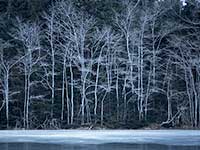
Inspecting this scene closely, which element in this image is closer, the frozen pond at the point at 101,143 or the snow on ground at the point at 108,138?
the frozen pond at the point at 101,143

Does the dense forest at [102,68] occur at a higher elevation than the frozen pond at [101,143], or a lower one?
higher

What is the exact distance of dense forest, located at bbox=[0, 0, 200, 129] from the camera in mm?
34844

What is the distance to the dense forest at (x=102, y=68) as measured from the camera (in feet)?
114

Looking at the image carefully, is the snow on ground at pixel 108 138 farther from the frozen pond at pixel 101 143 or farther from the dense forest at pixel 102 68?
the dense forest at pixel 102 68

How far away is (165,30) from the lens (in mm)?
35531

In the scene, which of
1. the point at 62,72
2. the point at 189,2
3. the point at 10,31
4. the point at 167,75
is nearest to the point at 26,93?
the point at 62,72

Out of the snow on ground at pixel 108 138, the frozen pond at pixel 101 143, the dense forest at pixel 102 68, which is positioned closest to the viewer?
the frozen pond at pixel 101 143

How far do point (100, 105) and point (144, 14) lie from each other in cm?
908

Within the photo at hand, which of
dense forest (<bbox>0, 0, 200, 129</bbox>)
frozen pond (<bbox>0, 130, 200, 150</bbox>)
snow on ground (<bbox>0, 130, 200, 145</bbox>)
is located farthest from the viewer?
dense forest (<bbox>0, 0, 200, 129</bbox>)

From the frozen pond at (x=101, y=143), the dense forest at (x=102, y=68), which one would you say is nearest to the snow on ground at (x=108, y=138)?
the frozen pond at (x=101, y=143)

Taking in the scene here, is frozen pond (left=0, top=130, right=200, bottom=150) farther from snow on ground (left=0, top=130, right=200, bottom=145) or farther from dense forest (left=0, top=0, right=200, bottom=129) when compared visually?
dense forest (left=0, top=0, right=200, bottom=129)

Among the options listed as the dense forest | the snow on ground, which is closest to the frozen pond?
the snow on ground

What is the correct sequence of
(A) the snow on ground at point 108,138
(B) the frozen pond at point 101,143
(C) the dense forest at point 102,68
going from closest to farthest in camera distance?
(B) the frozen pond at point 101,143, (A) the snow on ground at point 108,138, (C) the dense forest at point 102,68

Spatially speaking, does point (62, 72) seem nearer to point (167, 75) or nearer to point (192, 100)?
point (167, 75)
